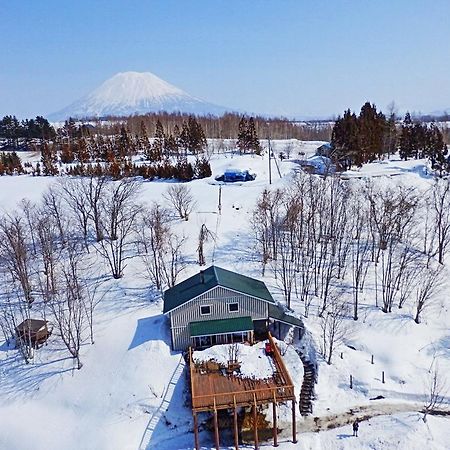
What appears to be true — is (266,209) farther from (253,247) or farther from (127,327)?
(127,327)

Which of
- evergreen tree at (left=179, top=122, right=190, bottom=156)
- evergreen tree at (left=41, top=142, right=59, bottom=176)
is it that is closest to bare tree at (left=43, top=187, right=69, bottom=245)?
evergreen tree at (left=41, top=142, right=59, bottom=176)

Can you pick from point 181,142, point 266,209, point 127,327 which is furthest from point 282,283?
point 181,142

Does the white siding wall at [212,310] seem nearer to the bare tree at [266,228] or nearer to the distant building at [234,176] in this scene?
the bare tree at [266,228]

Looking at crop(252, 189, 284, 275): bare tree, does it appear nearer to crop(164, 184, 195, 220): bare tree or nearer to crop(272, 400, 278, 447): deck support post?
crop(164, 184, 195, 220): bare tree

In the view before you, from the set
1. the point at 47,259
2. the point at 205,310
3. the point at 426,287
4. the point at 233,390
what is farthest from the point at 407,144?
the point at 233,390

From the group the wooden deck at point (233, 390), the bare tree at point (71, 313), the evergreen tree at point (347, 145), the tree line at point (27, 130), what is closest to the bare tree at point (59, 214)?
the bare tree at point (71, 313)

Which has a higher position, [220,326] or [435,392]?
[220,326]

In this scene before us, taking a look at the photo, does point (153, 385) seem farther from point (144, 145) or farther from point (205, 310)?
point (144, 145)
